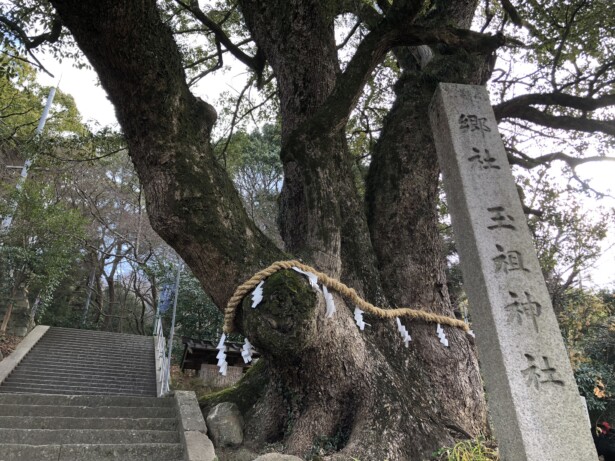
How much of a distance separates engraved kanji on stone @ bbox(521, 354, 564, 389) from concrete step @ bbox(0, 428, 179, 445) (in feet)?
11.7

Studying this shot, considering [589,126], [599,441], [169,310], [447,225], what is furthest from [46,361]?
[599,441]

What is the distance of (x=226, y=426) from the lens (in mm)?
3699

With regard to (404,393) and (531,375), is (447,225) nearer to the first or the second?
(404,393)

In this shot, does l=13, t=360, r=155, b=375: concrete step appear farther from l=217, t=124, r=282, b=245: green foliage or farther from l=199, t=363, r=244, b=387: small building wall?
l=217, t=124, r=282, b=245: green foliage

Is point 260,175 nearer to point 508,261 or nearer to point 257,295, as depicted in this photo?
point 257,295

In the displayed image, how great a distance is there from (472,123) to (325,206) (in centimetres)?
148

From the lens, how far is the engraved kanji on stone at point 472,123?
307 cm

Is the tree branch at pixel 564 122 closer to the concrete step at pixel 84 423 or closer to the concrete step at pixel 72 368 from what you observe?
the concrete step at pixel 84 423

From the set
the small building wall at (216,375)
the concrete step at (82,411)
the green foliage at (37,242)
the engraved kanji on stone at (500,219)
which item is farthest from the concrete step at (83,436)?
the green foliage at (37,242)

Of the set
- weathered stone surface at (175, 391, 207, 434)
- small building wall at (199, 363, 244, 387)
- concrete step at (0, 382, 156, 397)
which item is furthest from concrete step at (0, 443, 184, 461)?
small building wall at (199, 363, 244, 387)

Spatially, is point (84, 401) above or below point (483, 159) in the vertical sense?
below

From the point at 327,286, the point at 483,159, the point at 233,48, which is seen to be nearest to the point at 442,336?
the point at 327,286

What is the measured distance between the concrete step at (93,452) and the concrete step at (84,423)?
624 millimetres

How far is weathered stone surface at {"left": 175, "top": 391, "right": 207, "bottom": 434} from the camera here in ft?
12.8
